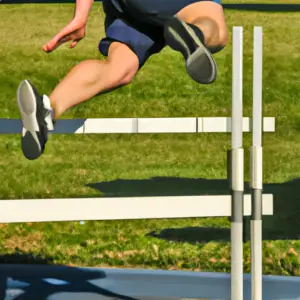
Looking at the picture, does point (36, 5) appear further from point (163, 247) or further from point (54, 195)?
point (163, 247)

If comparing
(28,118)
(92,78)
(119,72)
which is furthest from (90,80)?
(28,118)

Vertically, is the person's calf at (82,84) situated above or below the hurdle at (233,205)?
above

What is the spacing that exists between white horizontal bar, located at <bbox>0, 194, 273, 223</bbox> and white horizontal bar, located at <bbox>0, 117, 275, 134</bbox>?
1.08 metres

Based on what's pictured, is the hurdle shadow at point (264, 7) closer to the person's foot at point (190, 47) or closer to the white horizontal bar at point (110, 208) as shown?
the person's foot at point (190, 47)

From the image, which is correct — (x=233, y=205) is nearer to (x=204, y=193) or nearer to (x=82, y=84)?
(x=82, y=84)

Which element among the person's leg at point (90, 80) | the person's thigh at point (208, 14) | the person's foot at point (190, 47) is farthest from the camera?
the person's thigh at point (208, 14)

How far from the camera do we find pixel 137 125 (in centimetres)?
405

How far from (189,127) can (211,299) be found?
756 millimetres

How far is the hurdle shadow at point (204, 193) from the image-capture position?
736 cm

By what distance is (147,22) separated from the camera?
3.71 meters

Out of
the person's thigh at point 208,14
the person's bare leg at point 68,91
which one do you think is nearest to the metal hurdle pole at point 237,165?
the person's thigh at point 208,14

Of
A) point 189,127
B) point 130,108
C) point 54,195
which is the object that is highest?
point 130,108

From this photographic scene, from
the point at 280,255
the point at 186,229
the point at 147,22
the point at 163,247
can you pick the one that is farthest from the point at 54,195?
the point at 147,22

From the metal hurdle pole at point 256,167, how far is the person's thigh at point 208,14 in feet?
1.42
